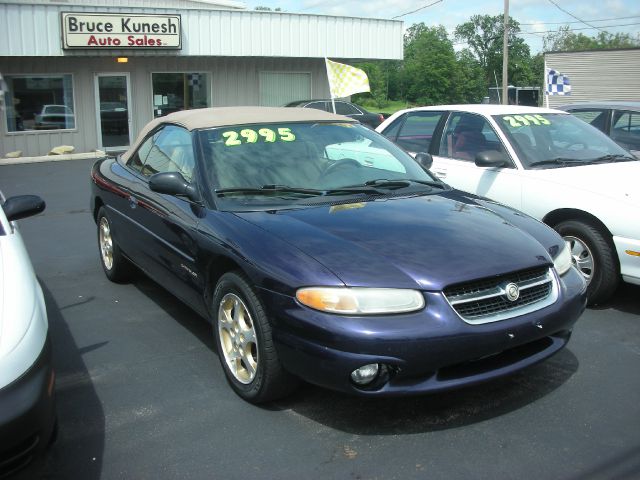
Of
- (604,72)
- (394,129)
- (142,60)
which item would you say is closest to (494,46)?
(604,72)

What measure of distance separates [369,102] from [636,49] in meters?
49.8

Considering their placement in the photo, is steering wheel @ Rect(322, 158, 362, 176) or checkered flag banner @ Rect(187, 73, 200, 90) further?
checkered flag banner @ Rect(187, 73, 200, 90)

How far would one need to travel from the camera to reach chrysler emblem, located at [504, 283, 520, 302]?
10.6 feet

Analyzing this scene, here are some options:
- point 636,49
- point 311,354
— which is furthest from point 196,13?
point 311,354

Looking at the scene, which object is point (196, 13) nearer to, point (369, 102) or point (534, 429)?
point (534, 429)

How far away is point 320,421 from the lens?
3381mm

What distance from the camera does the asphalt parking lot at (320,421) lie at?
2965mm

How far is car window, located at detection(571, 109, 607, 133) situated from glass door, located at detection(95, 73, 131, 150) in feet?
42.8

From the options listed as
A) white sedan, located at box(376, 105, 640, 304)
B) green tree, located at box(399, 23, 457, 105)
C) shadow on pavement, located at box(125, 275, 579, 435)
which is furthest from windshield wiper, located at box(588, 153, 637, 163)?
green tree, located at box(399, 23, 457, 105)

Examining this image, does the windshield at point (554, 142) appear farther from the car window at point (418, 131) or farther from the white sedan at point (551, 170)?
the car window at point (418, 131)

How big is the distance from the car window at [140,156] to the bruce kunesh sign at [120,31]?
38.6 feet

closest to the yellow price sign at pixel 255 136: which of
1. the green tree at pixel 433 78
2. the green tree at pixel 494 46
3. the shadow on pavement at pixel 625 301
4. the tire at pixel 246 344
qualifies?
the tire at pixel 246 344

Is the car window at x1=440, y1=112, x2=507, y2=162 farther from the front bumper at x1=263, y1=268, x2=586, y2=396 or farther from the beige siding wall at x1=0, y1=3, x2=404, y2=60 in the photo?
the beige siding wall at x1=0, y1=3, x2=404, y2=60

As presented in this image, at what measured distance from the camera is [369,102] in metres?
71.2
